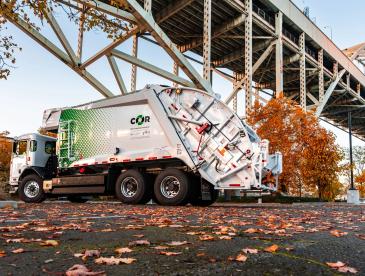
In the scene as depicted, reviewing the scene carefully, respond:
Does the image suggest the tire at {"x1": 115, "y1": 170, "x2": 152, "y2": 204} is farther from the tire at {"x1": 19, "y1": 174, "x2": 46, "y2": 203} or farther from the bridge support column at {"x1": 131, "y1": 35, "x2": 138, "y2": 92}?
the bridge support column at {"x1": 131, "y1": 35, "x2": 138, "y2": 92}

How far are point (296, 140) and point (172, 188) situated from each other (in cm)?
1432

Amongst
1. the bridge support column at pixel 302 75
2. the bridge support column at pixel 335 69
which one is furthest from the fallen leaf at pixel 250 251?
the bridge support column at pixel 335 69

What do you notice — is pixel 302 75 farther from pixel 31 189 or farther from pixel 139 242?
pixel 139 242

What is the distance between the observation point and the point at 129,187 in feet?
43.5

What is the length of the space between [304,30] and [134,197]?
78.3 ft

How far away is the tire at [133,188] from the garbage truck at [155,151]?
0.10 ft

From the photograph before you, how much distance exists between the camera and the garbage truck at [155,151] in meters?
11.8

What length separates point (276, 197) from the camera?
23.2 metres

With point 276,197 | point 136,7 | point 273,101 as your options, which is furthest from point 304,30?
point 136,7

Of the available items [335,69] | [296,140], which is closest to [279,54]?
[296,140]

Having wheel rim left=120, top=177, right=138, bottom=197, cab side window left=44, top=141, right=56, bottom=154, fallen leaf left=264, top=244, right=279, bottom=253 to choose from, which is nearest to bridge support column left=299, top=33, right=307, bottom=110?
cab side window left=44, top=141, right=56, bottom=154

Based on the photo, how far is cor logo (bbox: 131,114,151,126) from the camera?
13087 millimetres

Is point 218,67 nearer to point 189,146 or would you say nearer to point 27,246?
point 189,146

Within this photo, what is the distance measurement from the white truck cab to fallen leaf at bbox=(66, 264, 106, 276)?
13.5 metres
